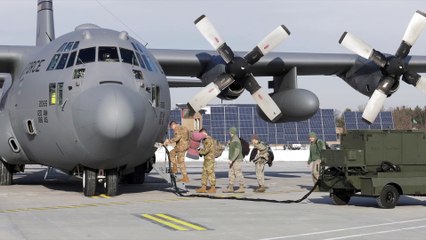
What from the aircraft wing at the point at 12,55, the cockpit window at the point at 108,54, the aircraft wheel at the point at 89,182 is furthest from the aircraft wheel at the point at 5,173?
the cockpit window at the point at 108,54

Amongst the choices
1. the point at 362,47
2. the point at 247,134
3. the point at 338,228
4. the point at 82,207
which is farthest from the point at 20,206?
the point at 247,134

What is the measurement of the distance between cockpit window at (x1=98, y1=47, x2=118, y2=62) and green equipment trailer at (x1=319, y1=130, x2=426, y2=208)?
545 cm

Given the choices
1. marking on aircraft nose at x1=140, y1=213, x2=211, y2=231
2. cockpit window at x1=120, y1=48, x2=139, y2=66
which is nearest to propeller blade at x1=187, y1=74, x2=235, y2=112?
cockpit window at x1=120, y1=48, x2=139, y2=66

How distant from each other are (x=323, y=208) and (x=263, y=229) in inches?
134

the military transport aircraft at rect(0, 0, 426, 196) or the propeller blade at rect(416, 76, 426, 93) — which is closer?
the military transport aircraft at rect(0, 0, 426, 196)

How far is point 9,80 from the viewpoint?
18844 millimetres

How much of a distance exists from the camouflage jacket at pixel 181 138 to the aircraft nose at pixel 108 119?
5.01 metres

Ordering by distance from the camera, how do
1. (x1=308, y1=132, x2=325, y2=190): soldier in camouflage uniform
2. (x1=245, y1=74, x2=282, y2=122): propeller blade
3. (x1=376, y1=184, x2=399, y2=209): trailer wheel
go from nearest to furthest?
(x1=376, y1=184, x2=399, y2=209): trailer wheel → (x1=308, y1=132, x2=325, y2=190): soldier in camouflage uniform → (x1=245, y1=74, x2=282, y2=122): propeller blade

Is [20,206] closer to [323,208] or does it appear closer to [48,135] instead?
[48,135]

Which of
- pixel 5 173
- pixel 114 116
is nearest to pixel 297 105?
pixel 114 116

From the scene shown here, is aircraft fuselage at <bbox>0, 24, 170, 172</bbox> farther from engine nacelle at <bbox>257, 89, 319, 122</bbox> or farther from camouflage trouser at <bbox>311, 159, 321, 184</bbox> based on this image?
engine nacelle at <bbox>257, 89, 319, 122</bbox>

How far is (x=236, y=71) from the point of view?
16922 mm

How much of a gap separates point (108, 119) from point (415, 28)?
1082cm

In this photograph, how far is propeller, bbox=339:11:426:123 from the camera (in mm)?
17484
